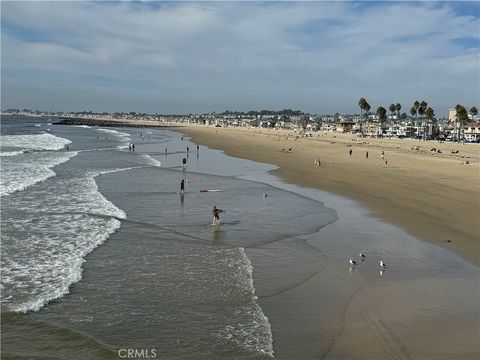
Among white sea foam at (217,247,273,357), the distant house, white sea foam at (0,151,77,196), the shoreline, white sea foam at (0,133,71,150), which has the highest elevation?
the distant house

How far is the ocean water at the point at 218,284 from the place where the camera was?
27.7 feet

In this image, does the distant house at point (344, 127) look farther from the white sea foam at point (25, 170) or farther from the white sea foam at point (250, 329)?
the white sea foam at point (250, 329)

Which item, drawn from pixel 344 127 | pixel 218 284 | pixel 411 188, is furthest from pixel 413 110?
pixel 218 284

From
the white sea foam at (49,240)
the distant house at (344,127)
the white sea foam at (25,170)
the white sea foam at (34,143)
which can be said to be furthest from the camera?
the distant house at (344,127)

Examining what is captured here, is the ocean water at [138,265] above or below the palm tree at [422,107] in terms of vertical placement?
below

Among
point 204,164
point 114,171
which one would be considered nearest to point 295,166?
point 204,164

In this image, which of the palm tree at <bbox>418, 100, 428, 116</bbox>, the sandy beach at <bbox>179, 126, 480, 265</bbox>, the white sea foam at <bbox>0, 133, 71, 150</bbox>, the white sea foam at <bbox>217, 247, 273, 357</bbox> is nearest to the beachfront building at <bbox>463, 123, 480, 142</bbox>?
the palm tree at <bbox>418, 100, 428, 116</bbox>

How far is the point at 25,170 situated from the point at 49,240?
20045 mm

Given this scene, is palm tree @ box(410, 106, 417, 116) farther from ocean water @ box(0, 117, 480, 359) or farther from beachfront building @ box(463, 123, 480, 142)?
ocean water @ box(0, 117, 480, 359)

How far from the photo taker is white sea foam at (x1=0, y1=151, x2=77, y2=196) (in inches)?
1006

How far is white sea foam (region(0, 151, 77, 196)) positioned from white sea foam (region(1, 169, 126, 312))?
Result: 2081mm

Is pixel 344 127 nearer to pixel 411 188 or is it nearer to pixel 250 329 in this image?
pixel 411 188

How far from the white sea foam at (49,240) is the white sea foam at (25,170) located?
81.9 inches

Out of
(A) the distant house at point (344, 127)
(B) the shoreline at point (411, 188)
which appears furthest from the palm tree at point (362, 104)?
(B) the shoreline at point (411, 188)
